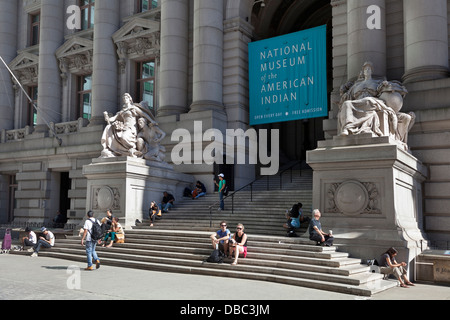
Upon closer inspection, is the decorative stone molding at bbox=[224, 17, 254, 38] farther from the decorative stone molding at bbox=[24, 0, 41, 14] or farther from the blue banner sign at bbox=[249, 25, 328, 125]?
the decorative stone molding at bbox=[24, 0, 41, 14]

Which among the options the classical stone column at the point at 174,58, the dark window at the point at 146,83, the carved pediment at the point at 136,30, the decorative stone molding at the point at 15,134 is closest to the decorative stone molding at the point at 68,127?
the decorative stone molding at the point at 15,134

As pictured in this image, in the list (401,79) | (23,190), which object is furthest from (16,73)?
(401,79)

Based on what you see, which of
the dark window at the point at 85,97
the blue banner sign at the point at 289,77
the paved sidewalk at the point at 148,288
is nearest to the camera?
the paved sidewalk at the point at 148,288

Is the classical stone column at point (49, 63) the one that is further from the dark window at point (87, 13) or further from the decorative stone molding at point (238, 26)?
the decorative stone molding at point (238, 26)

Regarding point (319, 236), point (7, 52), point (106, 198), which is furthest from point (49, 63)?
point (319, 236)

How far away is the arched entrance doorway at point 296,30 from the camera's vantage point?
29.3m

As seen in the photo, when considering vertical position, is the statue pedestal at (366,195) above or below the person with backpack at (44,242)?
above

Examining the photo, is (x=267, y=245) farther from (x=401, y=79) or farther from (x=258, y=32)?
(x=258, y=32)

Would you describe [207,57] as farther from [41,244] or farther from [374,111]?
[41,244]

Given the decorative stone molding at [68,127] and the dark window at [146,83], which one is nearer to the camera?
the dark window at [146,83]

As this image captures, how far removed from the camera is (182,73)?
83.3 feet

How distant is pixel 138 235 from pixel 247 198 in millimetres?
5219

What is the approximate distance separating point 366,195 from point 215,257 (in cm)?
456

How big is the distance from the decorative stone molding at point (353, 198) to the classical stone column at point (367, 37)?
22.1ft
